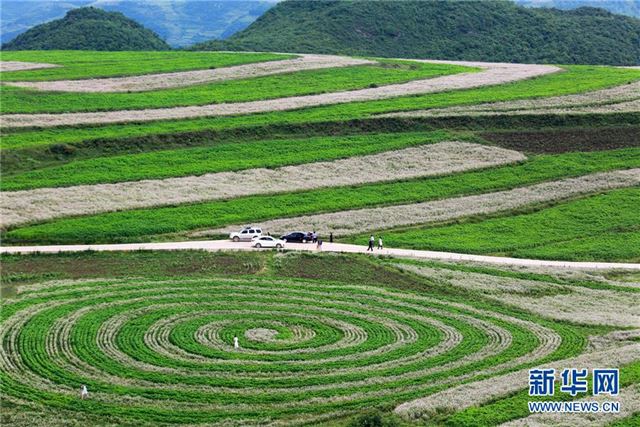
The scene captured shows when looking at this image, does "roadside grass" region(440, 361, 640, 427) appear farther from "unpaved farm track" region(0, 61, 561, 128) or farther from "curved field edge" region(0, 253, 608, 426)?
"unpaved farm track" region(0, 61, 561, 128)

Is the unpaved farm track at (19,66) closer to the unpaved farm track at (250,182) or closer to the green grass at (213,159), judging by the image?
the green grass at (213,159)

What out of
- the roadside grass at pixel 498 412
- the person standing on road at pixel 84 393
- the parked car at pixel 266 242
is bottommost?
the roadside grass at pixel 498 412

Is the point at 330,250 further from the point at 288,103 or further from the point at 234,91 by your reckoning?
the point at 234,91

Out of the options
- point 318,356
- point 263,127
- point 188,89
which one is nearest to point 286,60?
point 188,89

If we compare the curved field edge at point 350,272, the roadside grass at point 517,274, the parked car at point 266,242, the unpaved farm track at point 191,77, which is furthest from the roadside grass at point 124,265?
the unpaved farm track at point 191,77

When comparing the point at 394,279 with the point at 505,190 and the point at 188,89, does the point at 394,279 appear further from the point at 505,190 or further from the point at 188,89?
the point at 188,89

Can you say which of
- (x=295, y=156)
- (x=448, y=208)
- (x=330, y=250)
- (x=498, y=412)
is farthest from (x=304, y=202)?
(x=498, y=412)
